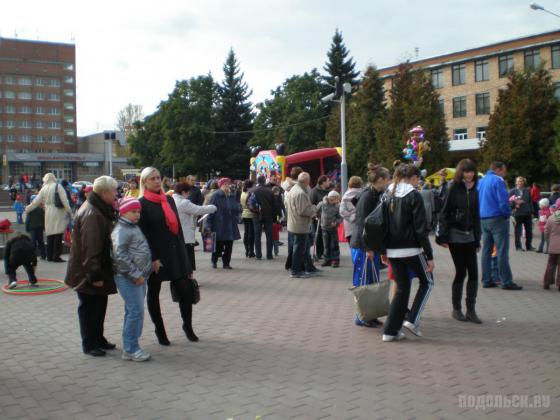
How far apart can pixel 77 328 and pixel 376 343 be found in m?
3.62

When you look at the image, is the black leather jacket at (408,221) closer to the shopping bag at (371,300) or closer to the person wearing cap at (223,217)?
the shopping bag at (371,300)

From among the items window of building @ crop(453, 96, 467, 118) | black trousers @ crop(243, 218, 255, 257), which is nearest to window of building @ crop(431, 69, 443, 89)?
window of building @ crop(453, 96, 467, 118)

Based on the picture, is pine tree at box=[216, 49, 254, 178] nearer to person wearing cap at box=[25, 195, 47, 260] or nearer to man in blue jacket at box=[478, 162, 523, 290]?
person wearing cap at box=[25, 195, 47, 260]

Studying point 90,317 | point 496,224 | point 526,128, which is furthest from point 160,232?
point 526,128

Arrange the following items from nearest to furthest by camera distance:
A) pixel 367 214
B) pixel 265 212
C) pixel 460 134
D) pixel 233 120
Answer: pixel 367 214 < pixel 265 212 < pixel 460 134 < pixel 233 120

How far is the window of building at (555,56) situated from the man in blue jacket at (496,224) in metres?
44.6

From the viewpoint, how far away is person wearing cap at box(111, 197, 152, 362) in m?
5.43

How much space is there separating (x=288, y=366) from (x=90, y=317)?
6.89 ft

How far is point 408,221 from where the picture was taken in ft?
20.0

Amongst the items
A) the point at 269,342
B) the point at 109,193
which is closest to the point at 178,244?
the point at 109,193

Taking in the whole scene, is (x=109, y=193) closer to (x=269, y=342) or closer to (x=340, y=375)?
(x=269, y=342)

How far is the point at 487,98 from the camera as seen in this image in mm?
53719

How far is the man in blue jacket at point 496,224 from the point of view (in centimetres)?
904

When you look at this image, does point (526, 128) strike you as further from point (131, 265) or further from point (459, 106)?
point (131, 265)
